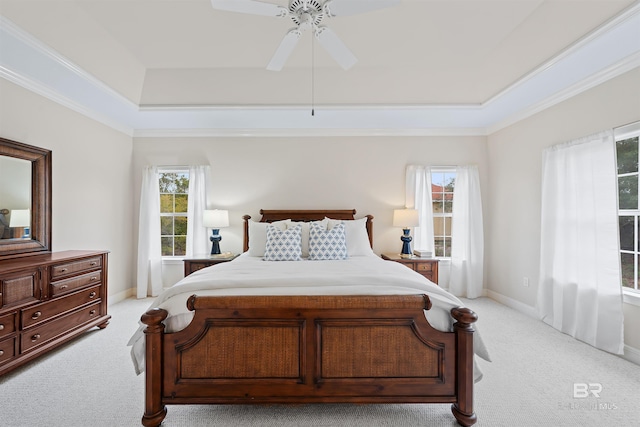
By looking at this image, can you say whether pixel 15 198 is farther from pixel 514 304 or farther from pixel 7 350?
pixel 514 304

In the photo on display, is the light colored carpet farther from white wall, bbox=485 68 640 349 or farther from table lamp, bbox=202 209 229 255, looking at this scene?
table lamp, bbox=202 209 229 255

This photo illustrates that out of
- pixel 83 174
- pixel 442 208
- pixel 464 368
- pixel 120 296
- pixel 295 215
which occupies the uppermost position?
pixel 83 174

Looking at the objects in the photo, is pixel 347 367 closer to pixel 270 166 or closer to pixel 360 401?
pixel 360 401

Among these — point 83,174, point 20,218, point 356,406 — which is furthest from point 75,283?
point 356,406

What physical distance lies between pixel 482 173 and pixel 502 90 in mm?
1458

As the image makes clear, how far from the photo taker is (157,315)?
1692 mm

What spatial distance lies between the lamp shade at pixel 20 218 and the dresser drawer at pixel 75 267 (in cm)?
57

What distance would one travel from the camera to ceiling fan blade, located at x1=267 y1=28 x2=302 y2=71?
6.55ft

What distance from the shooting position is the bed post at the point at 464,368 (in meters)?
1.70

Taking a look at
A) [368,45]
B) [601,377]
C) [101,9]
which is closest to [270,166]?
[368,45]

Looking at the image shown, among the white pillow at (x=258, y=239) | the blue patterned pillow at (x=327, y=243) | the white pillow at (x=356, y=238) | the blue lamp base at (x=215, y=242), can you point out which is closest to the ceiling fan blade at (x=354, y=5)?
the blue patterned pillow at (x=327, y=243)

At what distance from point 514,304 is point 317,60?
4088 millimetres

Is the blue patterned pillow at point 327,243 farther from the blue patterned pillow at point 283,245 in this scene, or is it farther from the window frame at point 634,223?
the window frame at point 634,223

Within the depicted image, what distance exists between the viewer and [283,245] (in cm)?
343
